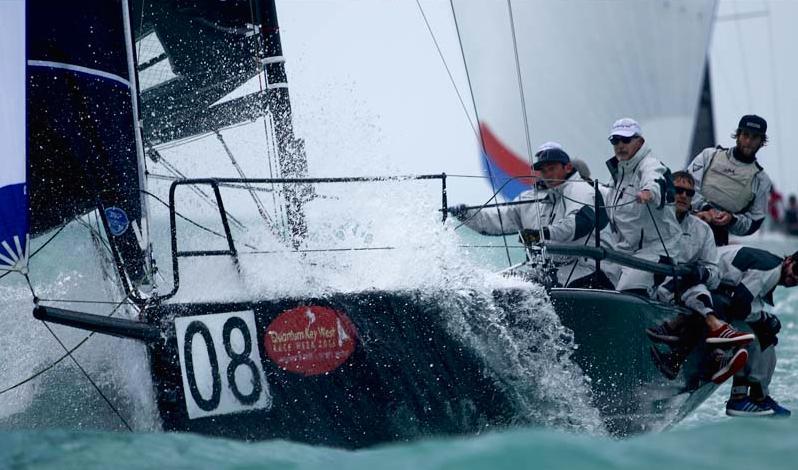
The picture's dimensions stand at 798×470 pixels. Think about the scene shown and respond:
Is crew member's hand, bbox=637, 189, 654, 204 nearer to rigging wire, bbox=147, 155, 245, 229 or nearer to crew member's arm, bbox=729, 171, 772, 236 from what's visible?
crew member's arm, bbox=729, 171, 772, 236

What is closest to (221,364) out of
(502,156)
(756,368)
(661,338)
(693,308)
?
(661,338)

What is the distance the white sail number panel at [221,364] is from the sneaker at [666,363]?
1.82 meters

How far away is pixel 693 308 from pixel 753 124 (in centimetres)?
100

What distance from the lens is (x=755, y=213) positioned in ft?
18.6

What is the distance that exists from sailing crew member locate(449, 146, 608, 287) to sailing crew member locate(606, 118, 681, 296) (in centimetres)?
12

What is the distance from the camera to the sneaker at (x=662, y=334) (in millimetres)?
4902

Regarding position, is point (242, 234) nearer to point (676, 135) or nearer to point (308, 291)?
point (308, 291)

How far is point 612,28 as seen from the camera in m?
8.93

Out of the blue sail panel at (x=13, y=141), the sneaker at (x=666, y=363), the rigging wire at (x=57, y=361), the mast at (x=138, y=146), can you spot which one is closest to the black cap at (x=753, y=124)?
the sneaker at (x=666, y=363)

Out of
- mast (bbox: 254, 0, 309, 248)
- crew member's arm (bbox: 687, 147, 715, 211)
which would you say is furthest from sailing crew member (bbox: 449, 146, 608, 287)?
mast (bbox: 254, 0, 309, 248)

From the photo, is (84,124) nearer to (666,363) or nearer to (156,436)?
(156,436)

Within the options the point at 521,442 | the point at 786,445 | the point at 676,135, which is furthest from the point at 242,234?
the point at 676,135

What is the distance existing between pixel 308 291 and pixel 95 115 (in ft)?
3.74

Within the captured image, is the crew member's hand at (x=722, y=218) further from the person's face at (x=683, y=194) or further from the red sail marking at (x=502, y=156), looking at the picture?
the red sail marking at (x=502, y=156)
